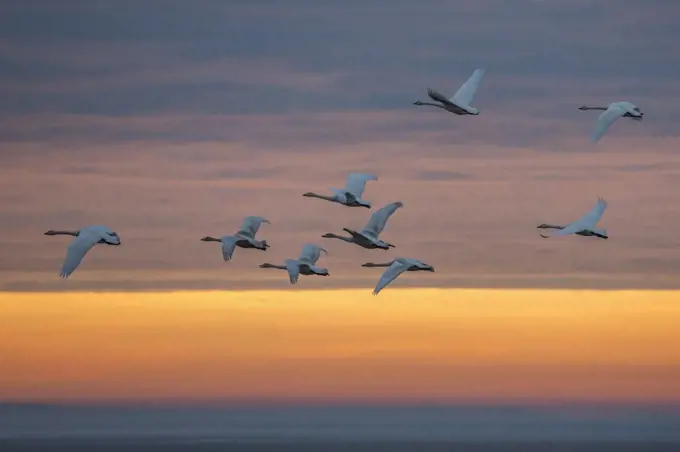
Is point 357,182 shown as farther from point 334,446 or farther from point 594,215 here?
point 334,446

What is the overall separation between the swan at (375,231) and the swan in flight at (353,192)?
855 millimetres

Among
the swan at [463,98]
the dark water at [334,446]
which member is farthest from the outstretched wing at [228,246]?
the dark water at [334,446]

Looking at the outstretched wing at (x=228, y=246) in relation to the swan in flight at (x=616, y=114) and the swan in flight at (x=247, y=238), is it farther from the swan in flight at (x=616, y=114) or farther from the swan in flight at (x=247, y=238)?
the swan in flight at (x=616, y=114)

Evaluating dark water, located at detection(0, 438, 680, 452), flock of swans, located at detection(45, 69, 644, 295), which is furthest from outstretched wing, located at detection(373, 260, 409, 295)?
dark water, located at detection(0, 438, 680, 452)

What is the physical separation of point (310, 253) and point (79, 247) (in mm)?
8057

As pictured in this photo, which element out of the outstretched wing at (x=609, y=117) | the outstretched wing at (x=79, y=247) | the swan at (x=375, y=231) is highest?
the outstretched wing at (x=609, y=117)

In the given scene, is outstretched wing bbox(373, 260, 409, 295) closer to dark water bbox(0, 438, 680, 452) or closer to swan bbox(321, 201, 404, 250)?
swan bbox(321, 201, 404, 250)

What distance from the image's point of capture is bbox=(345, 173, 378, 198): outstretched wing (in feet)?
167

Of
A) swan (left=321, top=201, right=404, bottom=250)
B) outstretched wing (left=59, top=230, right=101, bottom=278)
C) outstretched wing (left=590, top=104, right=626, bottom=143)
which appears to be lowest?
outstretched wing (left=59, top=230, right=101, bottom=278)

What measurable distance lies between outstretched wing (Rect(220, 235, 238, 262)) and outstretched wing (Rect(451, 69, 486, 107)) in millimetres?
7550

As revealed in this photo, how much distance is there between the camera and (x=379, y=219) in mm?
51469

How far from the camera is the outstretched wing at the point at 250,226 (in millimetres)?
51500

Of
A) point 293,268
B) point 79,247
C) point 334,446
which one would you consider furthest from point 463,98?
point 334,446

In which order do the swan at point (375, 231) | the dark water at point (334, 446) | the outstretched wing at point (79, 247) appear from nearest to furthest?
the outstretched wing at point (79, 247) < the swan at point (375, 231) < the dark water at point (334, 446)
